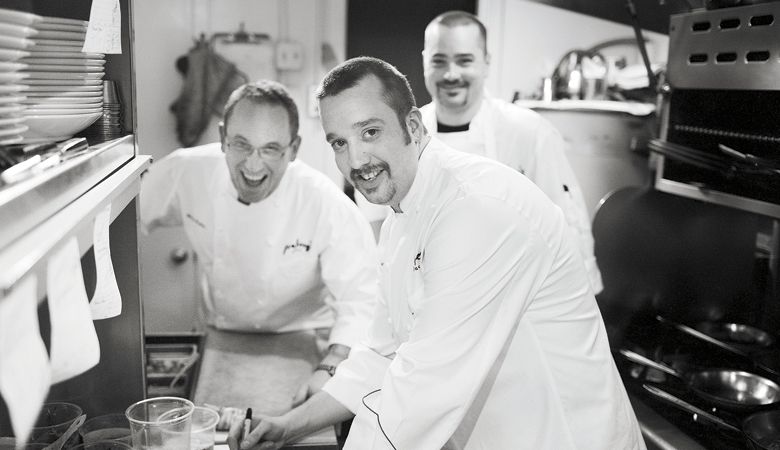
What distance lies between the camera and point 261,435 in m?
1.52

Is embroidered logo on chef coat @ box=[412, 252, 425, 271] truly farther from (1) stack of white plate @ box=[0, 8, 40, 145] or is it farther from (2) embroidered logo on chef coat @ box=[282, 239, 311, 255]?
(2) embroidered logo on chef coat @ box=[282, 239, 311, 255]

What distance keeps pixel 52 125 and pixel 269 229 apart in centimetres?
143

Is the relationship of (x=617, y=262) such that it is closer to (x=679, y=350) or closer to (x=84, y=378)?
(x=679, y=350)

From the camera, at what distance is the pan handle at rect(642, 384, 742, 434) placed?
164cm

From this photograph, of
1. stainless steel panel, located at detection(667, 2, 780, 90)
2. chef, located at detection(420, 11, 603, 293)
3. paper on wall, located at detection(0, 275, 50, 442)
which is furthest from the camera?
chef, located at detection(420, 11, 603, 293)

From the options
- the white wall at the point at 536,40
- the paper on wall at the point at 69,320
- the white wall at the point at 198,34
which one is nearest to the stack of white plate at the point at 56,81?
the paper on wall at the point at 69,320

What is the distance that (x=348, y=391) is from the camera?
1683 millimetres

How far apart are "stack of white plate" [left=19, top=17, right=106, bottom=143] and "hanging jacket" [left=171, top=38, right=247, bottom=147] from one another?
2451 mm

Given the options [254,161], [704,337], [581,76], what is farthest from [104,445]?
[581,76]

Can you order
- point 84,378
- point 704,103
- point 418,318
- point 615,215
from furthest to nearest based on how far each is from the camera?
1. point 615,215
2. point 704,103
3. point 84,378
4. point 418,318

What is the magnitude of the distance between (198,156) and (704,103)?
172 centimetres

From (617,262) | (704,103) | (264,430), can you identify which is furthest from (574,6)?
(264,430)

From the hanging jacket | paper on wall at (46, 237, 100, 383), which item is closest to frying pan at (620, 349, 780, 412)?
paper on wall at (46, 237, 100, 383)

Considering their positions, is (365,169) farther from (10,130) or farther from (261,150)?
(261,150)
